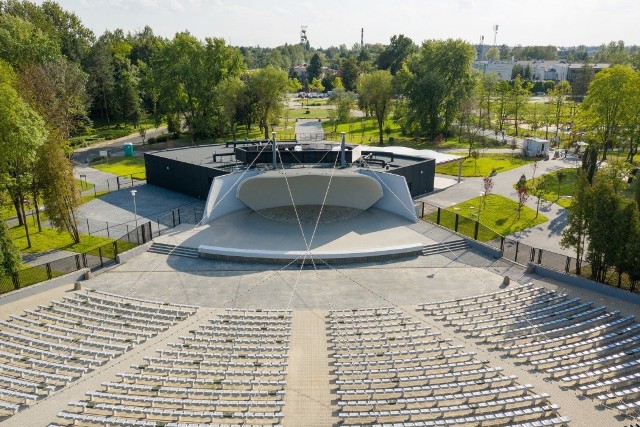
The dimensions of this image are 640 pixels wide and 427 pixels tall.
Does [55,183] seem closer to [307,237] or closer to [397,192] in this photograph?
[307,237]

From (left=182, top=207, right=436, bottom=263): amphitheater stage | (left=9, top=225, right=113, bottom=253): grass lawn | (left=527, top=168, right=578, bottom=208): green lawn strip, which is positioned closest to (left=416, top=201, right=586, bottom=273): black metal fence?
(left=182, top=207, right=436, bottom=263): amphitheater stage

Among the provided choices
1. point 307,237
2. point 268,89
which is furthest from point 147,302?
point 268,89

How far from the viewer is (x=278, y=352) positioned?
18.1 meters

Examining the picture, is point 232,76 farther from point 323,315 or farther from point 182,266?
point 323,315

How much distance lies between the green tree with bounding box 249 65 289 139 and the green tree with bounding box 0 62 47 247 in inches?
1429

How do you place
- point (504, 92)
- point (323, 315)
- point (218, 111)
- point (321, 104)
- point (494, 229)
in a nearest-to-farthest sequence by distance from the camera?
point (323, 315), point (494, 229), point (218, 111), point (504, 92), point (321, 104)

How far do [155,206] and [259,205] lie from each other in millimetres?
8554

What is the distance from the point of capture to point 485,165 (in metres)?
51.5

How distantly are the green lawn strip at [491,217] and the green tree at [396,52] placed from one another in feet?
264

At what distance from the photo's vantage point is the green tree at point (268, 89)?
2505 inches

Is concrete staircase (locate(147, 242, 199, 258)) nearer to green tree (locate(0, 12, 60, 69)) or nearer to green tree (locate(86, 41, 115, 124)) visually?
green tree (locate(0, 12, 60, 69))

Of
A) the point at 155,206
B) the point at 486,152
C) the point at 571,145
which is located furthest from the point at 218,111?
the point at 571,145

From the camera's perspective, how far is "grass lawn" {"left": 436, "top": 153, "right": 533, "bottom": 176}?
4869cm

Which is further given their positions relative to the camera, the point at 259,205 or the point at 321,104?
the point at 321,104
